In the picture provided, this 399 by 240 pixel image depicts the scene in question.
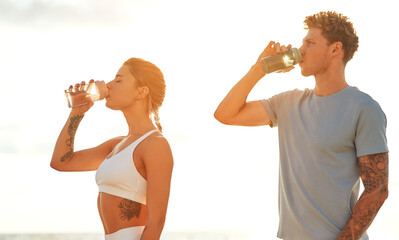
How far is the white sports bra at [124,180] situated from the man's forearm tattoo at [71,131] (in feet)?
1.69

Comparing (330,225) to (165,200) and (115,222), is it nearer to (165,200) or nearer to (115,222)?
(165,200)

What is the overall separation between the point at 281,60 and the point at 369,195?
0.84 m

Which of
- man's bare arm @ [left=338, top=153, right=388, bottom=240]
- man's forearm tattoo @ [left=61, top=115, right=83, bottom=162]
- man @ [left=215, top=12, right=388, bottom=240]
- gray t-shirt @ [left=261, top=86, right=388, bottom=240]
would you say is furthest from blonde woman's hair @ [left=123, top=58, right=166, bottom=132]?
man's bare arm @ [left=338, top=153, right=388, bottom=240]

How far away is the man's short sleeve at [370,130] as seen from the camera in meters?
2.75

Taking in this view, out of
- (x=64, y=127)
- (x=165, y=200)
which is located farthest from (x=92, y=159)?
(x=165, y=200)

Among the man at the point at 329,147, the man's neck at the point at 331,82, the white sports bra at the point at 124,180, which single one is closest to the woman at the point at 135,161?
the white sports bra at the point at 124,180

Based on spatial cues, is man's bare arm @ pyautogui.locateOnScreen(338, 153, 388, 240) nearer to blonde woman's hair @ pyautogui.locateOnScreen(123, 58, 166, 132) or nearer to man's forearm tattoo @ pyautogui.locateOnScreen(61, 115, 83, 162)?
blonde woman's hair @ pyautogui.locateOnScreen(123, 58, 166, 132)

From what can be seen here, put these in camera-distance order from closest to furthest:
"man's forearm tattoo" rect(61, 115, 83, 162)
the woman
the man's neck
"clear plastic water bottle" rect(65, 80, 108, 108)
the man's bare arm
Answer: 1. the man's bare arm
2. the man's neck
3. the woman
4. "clear plastic water bottle" rect(65, 80, 108, 108)
5. "man's forearm tattoo" rect(61, 115, 83, 162)

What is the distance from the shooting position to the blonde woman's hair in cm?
352

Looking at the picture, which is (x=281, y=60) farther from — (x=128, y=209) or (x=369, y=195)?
(x=128, y=209)

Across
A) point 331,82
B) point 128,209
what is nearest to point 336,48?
point 331,82

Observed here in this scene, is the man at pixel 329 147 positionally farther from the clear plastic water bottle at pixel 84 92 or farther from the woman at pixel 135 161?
the clear plastic water bottle at pixel 84 92

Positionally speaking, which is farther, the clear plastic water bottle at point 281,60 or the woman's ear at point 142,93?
the woman's ear at point 142,93

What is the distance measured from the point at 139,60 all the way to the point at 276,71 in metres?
0.85
